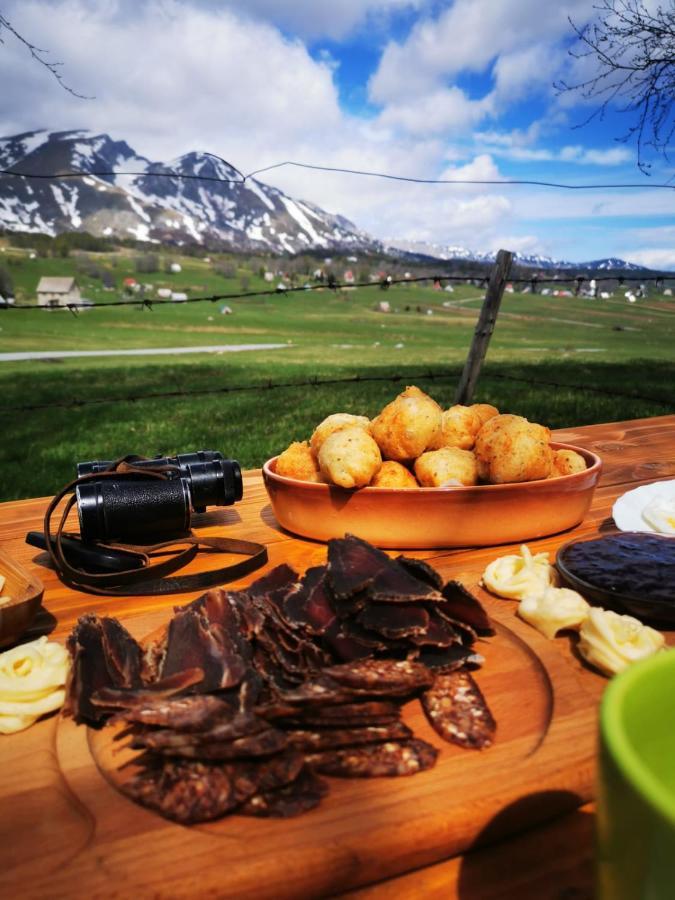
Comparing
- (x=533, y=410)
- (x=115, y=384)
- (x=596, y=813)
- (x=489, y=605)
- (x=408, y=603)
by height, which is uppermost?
(x=596, y=813)

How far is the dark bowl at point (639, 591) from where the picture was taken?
148cm

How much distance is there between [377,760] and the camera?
41.1 inches

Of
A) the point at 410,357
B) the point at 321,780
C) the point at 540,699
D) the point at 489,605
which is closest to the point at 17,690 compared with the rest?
the point at 321,780

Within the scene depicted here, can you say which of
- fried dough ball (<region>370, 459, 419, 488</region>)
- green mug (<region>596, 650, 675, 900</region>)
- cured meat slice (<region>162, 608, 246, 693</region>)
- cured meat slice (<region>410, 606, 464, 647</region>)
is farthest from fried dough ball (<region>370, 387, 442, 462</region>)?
green mug (<region>596, 650, 675, 900</region>)

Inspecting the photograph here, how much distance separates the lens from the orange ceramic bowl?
6.51 feet

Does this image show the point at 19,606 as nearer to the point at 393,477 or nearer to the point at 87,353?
the point at 393,477

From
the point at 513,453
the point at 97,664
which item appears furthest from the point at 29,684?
the point at 513,453

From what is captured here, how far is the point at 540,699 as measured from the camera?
1255mm

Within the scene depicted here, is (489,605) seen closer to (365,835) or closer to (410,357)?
(365,835)

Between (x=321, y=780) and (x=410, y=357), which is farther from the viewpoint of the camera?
(x=410, y=357)

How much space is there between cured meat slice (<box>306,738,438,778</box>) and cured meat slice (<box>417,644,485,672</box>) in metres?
0.19

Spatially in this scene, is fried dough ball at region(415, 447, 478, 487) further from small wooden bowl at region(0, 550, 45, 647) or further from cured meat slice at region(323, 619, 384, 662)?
small wooden bowl at region(0, 550, 45, 647)

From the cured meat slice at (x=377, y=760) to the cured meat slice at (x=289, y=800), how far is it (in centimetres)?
3

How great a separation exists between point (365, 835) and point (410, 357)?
28897 mm
